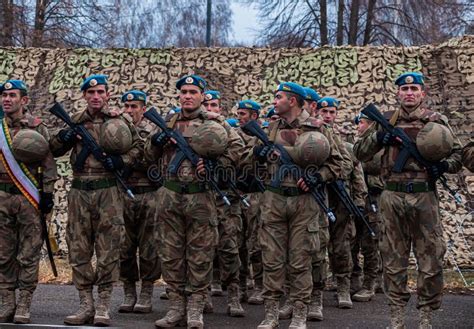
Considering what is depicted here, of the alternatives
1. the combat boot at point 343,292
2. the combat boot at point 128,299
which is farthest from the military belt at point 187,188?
the combat boot at point 343,292

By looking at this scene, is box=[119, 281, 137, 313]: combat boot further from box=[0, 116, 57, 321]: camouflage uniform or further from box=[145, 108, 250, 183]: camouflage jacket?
box=[145, 108, 250, 183]: camouflage jacket

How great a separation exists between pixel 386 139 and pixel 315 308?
2.39m

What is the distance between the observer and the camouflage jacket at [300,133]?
7961 mm

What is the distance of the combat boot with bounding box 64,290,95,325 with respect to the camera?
7.97m

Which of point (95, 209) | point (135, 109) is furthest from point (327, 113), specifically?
point (95, 209)

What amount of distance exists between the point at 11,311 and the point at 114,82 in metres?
7.65

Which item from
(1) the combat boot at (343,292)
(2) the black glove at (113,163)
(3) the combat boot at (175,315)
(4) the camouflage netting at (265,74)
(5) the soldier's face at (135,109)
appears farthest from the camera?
(4) the camouflage netting at (265,74)

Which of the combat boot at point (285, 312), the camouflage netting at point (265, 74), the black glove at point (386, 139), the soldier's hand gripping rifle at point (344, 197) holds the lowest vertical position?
the combat boot at point (285, 312)

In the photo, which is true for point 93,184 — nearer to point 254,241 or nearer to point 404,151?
point 254,241

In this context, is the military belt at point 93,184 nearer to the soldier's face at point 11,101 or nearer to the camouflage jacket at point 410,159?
the soldier's face at point 11,101

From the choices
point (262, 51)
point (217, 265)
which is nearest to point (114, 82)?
point (262, 51)

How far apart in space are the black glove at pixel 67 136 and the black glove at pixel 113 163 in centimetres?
43

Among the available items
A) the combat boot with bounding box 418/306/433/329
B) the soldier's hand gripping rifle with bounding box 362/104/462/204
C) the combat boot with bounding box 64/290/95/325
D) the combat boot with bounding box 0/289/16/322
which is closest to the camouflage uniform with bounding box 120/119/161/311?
the combat boot with bounding box 64/290/95/325

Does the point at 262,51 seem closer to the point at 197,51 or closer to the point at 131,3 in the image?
the point at 197,51
